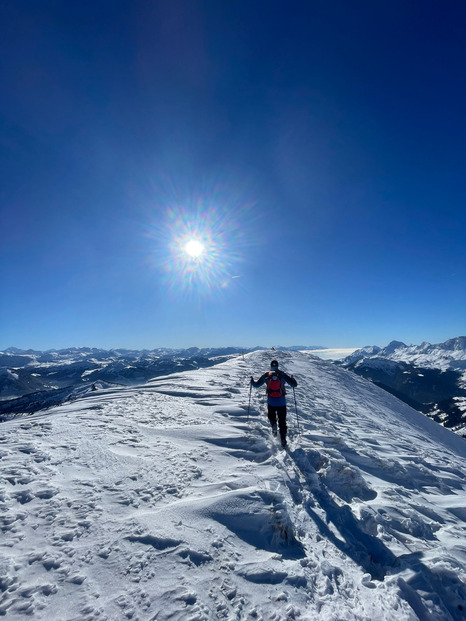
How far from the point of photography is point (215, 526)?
5.48 m

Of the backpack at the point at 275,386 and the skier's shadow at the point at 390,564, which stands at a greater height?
the backpack at the point at 275,386

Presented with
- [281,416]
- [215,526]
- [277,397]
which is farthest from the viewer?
[277,397]

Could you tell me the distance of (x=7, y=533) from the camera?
15.7 ft

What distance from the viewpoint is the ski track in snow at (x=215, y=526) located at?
4016mm

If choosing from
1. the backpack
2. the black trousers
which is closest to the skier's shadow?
the black trousers

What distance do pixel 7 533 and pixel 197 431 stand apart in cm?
629

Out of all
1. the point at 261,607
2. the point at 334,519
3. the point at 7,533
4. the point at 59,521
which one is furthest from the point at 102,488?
the point at 334,519

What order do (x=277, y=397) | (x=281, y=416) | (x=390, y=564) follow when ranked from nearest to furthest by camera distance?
(x=390, y=564) → (x=281, y=416) → (x=277, y=397)

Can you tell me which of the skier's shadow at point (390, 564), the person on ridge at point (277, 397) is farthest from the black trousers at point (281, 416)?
the skier's shadow at point (390, 564)

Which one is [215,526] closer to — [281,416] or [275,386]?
[281,416]

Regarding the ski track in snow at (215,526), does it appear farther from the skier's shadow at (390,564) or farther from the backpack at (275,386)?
the backpack at (275,386)

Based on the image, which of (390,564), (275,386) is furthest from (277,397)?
(390,564)

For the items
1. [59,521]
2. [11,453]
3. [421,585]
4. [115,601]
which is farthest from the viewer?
[11,453]

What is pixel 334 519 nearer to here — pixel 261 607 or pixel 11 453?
pixel 261 607
